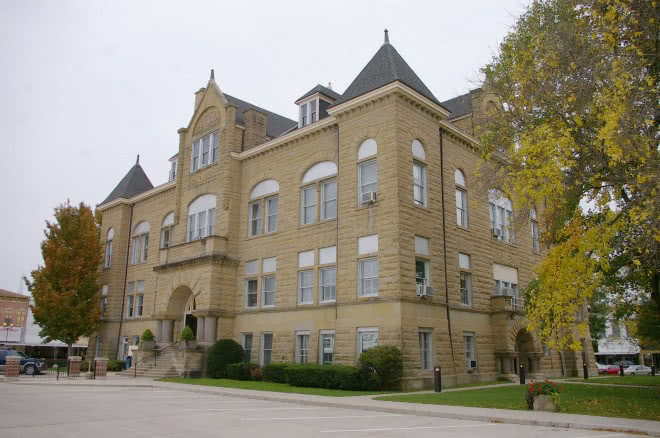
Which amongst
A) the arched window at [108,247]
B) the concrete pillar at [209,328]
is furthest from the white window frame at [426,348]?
the arched window at [108,247]

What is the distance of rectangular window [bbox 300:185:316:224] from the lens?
28.5 m

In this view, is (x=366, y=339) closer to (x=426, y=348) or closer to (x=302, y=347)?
(x=426, y=348)

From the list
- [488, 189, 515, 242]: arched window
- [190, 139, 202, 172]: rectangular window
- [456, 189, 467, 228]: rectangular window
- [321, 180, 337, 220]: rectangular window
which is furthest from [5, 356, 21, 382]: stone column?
[488, 189, 515, 242]: arched window

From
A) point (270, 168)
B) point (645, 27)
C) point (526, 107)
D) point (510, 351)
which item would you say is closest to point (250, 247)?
point (270, 168)

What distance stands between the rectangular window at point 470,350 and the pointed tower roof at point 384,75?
11.6m

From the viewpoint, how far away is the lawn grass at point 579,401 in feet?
48.8

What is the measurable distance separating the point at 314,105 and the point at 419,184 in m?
8.78

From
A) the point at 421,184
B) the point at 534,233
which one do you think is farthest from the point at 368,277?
the point at 534,233

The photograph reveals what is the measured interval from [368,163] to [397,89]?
11.9 ft

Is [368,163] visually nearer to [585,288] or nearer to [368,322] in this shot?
[368,322]

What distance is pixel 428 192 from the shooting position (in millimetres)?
26031

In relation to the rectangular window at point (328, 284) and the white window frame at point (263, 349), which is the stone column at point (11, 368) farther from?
the rectangular window at point (328, 284)

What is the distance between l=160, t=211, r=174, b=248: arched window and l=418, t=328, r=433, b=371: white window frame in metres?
21.6

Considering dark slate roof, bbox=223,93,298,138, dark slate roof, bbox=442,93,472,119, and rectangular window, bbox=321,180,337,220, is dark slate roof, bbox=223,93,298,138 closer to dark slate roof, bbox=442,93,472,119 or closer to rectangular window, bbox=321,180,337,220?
rectangular window, bbox=321,180,337,220
